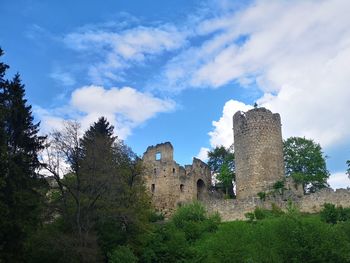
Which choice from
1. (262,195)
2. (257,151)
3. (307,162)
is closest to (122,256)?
(262,195)

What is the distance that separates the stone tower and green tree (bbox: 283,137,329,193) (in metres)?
5.08

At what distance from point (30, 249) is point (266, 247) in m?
12.8

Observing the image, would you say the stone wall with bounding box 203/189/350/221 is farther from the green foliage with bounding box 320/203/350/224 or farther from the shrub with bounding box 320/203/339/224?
the shrub with bounding box 320/203/339/224

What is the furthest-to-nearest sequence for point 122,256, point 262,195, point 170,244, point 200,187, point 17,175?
point 200,187, point 262,195, point 170,244, point 122,256, point 17,175

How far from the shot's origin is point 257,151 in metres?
48.3

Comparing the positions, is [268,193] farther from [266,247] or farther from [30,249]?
[30,249]

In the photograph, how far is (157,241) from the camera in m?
32.1

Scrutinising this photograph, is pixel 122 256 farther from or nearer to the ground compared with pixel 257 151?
nearer to the ground

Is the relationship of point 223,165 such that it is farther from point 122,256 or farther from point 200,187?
point 122,256

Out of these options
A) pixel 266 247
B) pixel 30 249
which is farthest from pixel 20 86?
pixel 266 247

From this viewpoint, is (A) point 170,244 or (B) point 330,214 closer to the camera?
(A) point 170,244

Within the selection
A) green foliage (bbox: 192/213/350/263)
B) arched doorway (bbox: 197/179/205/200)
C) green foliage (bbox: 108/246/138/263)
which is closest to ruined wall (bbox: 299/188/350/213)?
green foliage (bbox: 192/213/350/263)

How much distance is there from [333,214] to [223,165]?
21.3 m

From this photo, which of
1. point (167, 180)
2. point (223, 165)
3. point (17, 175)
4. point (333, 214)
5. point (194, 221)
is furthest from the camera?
point (223, 165)
